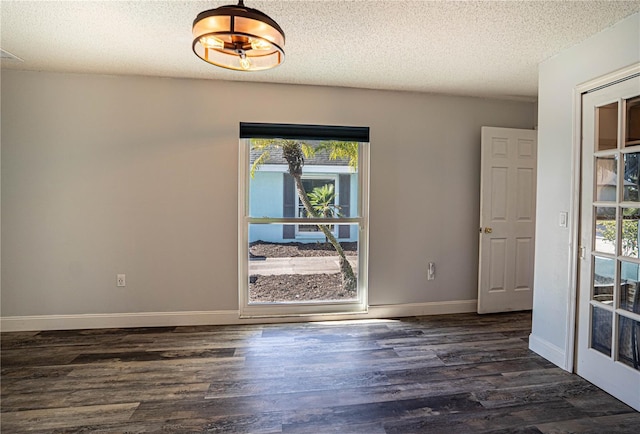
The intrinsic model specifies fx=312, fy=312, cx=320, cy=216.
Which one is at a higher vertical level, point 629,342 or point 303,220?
point 303,220

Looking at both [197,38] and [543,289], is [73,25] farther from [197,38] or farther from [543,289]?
[543,289]

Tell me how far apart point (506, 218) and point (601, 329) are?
5.09 ft

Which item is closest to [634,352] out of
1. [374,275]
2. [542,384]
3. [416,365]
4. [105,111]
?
[542,384]

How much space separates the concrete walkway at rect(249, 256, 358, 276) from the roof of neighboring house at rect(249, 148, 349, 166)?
1.03 metres

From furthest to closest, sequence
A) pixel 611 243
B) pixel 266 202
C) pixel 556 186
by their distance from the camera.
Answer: pixel 266 202, pixel 556 186, pixel 611 243

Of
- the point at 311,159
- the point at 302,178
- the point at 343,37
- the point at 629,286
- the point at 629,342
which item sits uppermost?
the point at 343,37

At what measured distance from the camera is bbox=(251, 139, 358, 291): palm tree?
3.29 metres

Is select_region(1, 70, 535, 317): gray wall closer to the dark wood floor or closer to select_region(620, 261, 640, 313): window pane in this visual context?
the dark wood floor

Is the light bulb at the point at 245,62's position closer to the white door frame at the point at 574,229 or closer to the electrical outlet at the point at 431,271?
the white door frame at the point at 574,229

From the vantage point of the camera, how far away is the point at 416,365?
2428 mm

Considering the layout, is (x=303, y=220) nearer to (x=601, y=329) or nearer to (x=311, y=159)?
(x=311, y=159)

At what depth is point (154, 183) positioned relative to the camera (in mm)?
3090

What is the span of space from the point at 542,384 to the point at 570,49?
247cm

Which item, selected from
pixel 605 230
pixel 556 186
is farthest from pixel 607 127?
pixel 605 230
